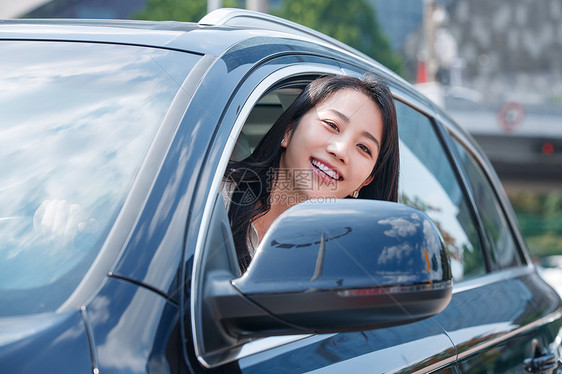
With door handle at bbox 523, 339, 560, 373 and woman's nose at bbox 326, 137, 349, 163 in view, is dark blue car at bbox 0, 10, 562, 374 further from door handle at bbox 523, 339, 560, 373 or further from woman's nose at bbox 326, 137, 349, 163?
door handle at bbox 523, 339, 560, 373

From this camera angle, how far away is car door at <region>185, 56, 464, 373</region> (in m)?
1.43

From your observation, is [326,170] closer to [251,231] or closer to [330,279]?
[251,231]

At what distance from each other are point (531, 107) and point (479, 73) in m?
41.6

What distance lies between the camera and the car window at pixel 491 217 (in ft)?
9.80

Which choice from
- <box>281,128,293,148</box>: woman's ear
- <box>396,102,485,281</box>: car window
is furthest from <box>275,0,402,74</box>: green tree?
<box>281,128,293,148</box>: woman's ear

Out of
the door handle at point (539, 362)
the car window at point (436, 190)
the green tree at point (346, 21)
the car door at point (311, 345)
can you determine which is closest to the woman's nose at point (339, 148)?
the car door at point (311, 345)

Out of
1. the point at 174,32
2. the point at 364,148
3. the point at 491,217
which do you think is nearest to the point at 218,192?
the point at 174,32

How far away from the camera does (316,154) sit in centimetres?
207

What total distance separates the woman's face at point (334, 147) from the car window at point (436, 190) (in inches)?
13.5

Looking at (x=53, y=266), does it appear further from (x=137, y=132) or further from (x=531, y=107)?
(x=531, y=107)

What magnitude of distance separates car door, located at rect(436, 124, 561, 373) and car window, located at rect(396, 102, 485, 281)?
66 millimetres

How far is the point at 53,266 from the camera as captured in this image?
130cm

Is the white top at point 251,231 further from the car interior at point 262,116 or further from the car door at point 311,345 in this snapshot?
the car door at point 311,345

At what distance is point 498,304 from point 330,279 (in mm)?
1415
